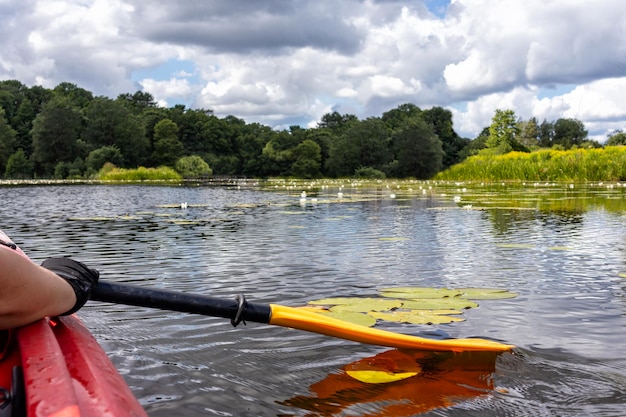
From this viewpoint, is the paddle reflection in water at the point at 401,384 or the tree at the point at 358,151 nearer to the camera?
the paddle reflection in water at the point at 401,384

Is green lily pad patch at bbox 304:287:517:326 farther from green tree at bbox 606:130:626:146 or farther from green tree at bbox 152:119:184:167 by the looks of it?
green tree at bbox 152:119:184:167

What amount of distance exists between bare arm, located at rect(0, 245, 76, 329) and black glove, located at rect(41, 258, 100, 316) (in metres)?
0.14

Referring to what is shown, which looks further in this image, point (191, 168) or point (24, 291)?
point (191, 168)

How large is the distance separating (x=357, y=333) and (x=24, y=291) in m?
1.94

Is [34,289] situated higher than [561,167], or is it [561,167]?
[561,167]

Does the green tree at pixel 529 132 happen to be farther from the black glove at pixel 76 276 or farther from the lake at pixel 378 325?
the black glove at pixel 76 276

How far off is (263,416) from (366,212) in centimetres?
1214

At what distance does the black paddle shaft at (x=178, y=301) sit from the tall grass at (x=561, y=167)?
30.9 metres

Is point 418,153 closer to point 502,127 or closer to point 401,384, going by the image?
point 502,127

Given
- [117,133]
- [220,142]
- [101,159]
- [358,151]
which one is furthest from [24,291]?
[220,142]

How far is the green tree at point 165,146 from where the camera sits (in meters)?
95.9

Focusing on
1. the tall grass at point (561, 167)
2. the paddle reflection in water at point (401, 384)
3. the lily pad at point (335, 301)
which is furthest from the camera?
the tall grass at point (561, 167)

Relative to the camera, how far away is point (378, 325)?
4.44 meters

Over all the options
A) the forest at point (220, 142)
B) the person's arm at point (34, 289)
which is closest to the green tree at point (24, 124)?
the forest at point (220, 142)
